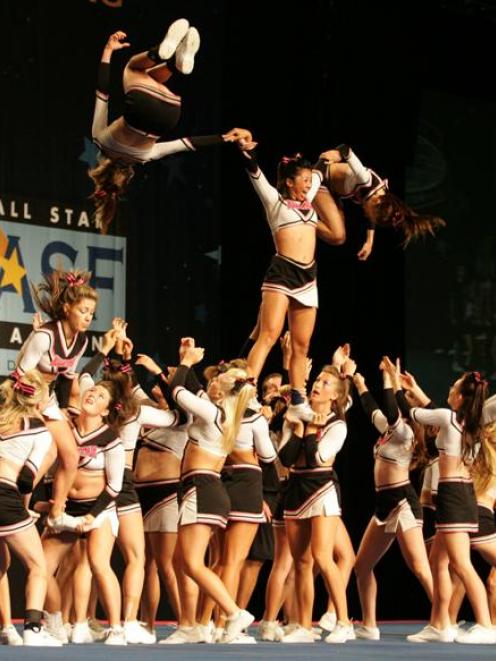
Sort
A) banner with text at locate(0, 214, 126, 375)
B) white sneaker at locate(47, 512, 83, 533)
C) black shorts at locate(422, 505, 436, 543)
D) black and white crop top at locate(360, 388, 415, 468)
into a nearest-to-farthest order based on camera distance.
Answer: white sneaker at locate(47, 512, 83, 533), black and white crop top at locate(360, 388, 415, 468), banner with text at locate(0, 214, 126, 375), black shorts at locate(422, 505, 436, 543)

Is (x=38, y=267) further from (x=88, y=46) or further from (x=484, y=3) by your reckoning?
(x=484, y=3)

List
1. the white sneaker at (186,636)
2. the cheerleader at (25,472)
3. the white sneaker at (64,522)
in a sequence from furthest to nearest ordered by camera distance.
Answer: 1. the white sneaker at (186,636)
2. the white sneaker at (64,522)
3. the cheerleader at (25,472)

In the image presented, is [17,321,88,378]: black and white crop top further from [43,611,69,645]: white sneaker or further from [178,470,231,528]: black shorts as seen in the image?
[43,611,69,645]: white sneaker

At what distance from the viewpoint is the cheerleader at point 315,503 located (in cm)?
926

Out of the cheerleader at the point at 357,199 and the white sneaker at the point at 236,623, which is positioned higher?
the cheerleader at the point at 357,199

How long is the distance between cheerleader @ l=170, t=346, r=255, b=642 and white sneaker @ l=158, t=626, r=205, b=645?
0.93 feet

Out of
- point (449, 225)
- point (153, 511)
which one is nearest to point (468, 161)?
point (449, 225)

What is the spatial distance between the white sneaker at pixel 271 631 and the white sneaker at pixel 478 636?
118 cm

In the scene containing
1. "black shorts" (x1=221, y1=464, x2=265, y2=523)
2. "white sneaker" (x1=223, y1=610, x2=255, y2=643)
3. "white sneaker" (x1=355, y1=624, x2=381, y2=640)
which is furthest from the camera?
"white sneaker" (x1=355, y1=624, x2=381, y2=640)

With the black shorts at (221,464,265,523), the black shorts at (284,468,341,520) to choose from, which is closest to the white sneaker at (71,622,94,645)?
the black shorts at (221,464,265,523)

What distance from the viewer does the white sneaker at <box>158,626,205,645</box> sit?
8.90 m

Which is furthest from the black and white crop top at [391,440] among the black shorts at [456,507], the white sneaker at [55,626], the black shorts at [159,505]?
the white sneaker at [55,626]

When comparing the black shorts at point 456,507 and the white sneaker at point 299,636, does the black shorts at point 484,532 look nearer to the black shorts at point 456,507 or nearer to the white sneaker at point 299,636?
the black shorts at point 456,507

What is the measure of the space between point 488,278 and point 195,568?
6029 millimetres
